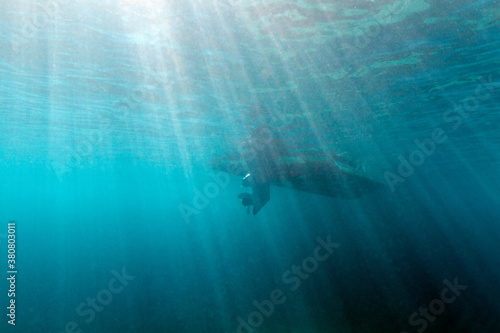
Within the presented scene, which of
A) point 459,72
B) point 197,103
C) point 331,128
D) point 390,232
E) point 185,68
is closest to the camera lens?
point 459,72

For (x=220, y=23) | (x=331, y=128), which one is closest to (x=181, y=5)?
(x=220, y=23)

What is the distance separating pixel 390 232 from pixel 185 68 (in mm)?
22788

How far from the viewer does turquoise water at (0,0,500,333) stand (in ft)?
27.2

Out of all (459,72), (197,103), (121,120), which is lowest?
(459,72)

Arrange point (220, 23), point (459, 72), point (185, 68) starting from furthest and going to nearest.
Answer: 1. point (185, 68)
2. point (459, 72)
3. point (220, 23)

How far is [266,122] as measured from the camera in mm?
16484

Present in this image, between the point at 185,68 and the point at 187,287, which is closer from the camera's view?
the point at 185,68

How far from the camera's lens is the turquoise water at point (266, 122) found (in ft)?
27.2

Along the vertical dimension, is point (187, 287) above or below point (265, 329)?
above

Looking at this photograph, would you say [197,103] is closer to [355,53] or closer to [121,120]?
[121,120]

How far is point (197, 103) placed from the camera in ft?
50.1

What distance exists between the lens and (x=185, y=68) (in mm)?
11336

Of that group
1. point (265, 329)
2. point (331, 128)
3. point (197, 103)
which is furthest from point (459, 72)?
point (265, 329)

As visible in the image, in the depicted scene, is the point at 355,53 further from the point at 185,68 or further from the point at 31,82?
the point at 31,82
